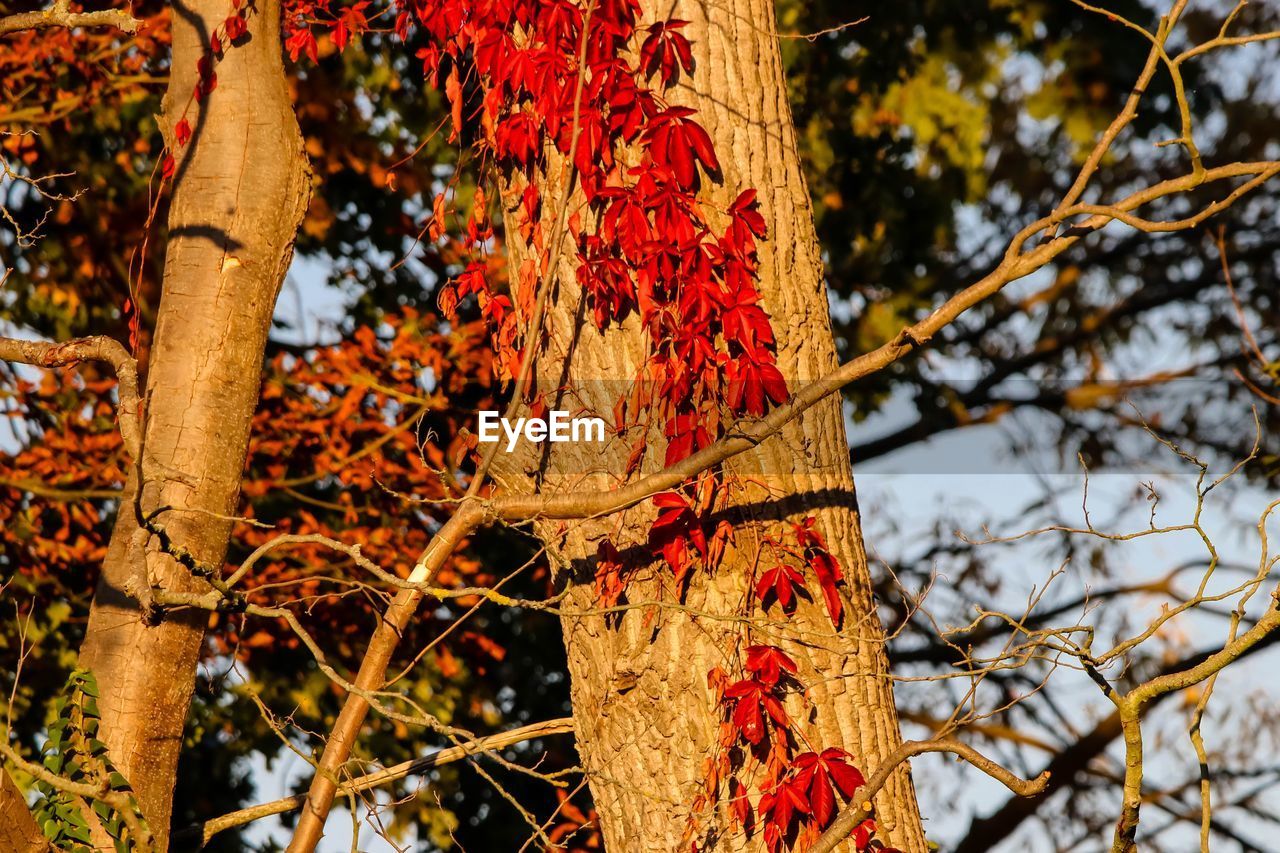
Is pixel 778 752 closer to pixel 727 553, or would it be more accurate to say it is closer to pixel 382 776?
pixel 727 553

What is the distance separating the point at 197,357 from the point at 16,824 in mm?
1350

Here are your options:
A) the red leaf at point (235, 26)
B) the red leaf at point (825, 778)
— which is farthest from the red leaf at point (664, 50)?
the red leaf at point (825, 778)

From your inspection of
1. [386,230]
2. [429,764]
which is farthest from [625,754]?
[386,230]

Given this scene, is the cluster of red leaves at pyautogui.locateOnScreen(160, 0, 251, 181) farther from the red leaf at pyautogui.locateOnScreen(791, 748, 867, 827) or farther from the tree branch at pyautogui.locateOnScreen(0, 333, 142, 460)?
the red leaf at pyautogui.locateOnScreen(791, 748, 867, 827)

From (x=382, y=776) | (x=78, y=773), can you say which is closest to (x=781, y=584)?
Answer: (x=382, y=776)

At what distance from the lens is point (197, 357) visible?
3.91 meters

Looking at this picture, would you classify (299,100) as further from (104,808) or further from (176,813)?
(104,808)

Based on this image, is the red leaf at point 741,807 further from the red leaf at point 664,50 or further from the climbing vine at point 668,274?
the red leaf at point 664,50

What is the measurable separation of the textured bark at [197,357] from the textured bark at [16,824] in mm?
261

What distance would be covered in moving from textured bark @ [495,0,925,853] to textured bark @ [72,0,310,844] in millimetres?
830

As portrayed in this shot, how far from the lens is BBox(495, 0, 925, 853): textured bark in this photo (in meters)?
3.74

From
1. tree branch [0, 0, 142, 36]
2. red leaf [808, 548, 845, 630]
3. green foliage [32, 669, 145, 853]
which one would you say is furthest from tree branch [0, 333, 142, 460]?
red leaf [808, 548, 845, 630]

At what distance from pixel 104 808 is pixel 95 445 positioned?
137 inches

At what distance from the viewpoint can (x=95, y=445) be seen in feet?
22.0
